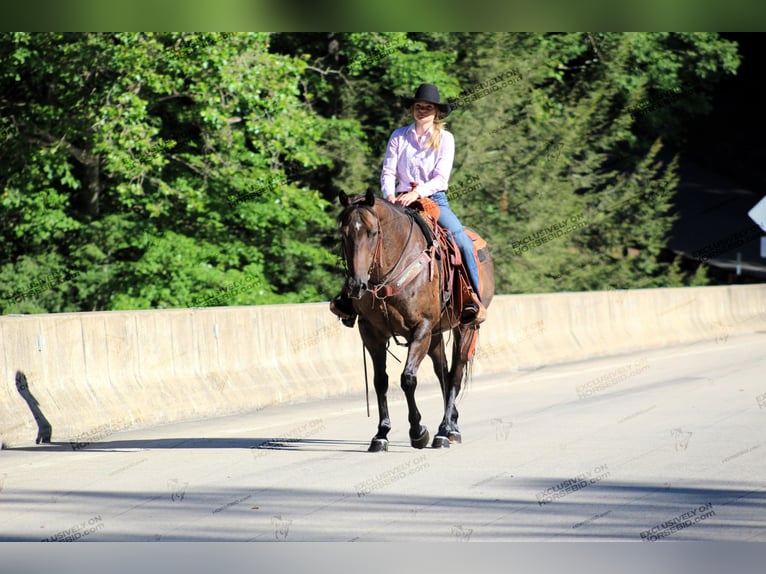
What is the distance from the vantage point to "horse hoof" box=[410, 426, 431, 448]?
39.1 feet

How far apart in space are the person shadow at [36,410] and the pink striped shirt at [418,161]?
12.4 ft

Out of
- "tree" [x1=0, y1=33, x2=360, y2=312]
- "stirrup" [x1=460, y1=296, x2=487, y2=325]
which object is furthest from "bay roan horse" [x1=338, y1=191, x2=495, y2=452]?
"tree" [x1=0, y1=33, x2=360, y2=312]

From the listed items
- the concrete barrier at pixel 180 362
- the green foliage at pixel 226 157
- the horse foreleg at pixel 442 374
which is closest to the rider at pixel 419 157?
the horse foreleg at pixel 442 374

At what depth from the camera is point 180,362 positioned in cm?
1467

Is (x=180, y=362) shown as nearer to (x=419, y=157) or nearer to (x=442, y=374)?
(x=442, y=374)

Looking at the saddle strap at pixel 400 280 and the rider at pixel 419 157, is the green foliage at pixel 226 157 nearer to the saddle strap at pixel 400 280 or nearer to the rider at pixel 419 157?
the rider at pixel 419 157

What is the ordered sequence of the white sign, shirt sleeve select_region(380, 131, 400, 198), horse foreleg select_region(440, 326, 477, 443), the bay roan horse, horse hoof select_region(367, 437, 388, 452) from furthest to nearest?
the white sign
horse foreleg select_region(440, 326, 477, 443)
shirt sleeve select_region(380, 131, 400, 198)
horse hoof select_region(367, 437, 388, 452)
the bay roan horse

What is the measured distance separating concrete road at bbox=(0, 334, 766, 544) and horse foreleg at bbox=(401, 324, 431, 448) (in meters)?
0.16

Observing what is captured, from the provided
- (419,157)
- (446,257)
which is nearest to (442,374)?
(446,257)

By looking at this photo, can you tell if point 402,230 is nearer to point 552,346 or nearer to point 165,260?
point 552,346

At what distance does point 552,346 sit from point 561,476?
12.9 meters

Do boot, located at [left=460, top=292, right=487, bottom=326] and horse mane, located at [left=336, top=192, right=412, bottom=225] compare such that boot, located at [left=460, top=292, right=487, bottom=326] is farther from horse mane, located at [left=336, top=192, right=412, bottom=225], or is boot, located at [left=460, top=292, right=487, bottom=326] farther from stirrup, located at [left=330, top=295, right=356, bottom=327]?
horse mane, located at [left=336, top=192, right=412, bottom=225]

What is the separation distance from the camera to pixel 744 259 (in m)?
55.7
